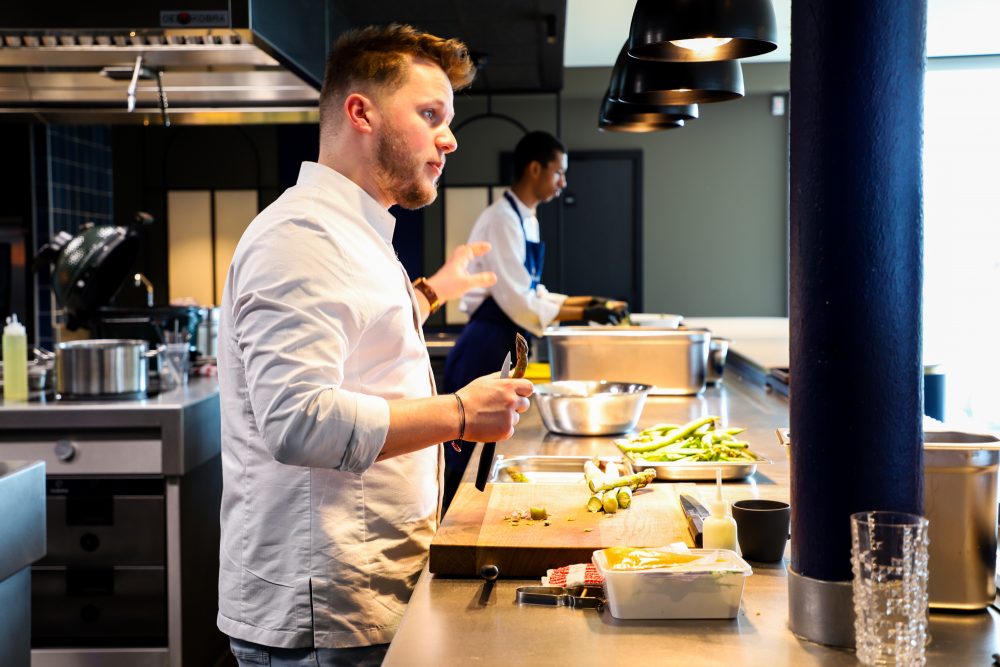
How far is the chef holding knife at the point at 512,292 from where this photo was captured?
455 centimetres

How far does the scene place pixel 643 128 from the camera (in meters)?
3.47

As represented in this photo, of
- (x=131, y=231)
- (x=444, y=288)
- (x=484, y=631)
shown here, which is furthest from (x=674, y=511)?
(x=131, y=231)

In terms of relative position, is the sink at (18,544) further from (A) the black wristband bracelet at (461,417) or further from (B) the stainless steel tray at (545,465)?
(A) the black wristband bracelet at (461,417)

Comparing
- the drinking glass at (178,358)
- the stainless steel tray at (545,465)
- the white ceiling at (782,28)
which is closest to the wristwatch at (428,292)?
the stainless steel tray at (545,465)

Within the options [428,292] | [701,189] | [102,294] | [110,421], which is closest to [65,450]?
[110,421]

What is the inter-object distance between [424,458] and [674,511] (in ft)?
1.45

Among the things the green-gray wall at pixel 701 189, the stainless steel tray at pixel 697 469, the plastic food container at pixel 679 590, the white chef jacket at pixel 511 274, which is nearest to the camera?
the plastic food container at pixel 679 590

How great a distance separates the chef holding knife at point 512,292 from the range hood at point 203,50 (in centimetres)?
61

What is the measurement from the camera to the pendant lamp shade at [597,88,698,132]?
10.3 feet

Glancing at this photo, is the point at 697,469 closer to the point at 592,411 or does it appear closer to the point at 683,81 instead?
the point at 592,411

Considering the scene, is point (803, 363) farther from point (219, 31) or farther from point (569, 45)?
point (569, 45)

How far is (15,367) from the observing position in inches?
140

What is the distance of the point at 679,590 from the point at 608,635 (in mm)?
112

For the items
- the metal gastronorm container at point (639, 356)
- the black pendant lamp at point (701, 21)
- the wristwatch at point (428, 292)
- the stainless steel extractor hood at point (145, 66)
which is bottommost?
the metal gastronorm container at point (639, 356)
